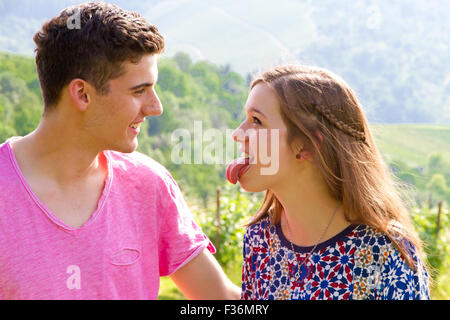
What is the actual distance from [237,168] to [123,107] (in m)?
0.55

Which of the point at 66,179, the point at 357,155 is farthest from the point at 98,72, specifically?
the point at 357,155

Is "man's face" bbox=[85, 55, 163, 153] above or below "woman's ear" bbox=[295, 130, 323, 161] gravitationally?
above

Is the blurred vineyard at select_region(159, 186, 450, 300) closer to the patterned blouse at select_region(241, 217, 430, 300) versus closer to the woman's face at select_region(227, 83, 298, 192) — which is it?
the patterned blouse at select_region(241, 217, 430, 300)

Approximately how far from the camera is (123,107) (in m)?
2.11

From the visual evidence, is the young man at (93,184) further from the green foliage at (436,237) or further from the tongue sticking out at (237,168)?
the green foliage at (436,237)

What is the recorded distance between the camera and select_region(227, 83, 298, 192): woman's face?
2068mm

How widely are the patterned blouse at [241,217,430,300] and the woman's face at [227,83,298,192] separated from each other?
287 mm

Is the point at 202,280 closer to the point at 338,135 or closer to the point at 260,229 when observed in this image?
the point at 260,229

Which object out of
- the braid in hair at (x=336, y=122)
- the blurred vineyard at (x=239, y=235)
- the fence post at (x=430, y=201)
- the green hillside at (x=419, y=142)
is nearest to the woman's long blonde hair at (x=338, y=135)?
the braid in hair at (x=336, y=122)

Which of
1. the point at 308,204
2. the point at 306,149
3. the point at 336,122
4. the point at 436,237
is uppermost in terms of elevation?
the point at 336,122

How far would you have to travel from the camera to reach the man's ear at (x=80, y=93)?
2.10m

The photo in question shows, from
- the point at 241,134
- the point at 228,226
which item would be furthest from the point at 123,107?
the point at 228,226

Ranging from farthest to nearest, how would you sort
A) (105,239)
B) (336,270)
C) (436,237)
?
(436,237), (105,239), (336,270)

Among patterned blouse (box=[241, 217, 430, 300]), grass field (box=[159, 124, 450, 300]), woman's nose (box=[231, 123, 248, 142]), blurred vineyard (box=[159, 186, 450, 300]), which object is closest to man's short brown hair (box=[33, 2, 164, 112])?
woman's nose (box=[231, 123, 248, 142])
